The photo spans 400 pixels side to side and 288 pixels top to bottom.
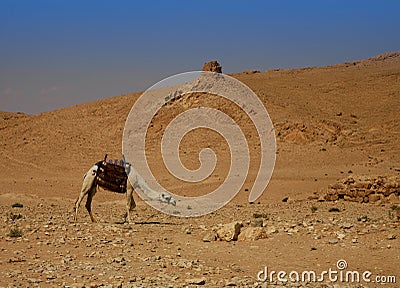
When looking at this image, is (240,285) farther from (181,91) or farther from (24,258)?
(181,91)

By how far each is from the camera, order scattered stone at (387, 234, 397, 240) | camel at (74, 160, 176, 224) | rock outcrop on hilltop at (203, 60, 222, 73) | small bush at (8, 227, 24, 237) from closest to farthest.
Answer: scattered stone at (387, 234, 397, 240) → small bush at (8, 227, 24, 237) → camel at (74, 160, 176, 224) → rock outcrop on hilltop at (203, 60, 222, 73)

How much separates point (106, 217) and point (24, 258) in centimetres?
668

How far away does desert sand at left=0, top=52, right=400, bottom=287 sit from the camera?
9.53m

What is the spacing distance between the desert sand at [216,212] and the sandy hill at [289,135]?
125 millimetres

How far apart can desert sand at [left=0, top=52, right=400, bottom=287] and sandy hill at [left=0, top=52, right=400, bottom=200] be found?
0.13 m

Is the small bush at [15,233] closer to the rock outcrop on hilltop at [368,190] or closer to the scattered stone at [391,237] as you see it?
the scattered stone at [391,237]

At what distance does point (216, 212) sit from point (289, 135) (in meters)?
24.2

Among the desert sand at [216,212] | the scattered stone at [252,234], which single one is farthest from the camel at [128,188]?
the scattered stone at [252,234]

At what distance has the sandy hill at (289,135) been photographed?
110 feet

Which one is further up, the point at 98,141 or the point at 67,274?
the point at 98,141

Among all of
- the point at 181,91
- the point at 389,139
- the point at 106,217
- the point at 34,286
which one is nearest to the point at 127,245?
the point at 34,286

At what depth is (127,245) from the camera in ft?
37.2

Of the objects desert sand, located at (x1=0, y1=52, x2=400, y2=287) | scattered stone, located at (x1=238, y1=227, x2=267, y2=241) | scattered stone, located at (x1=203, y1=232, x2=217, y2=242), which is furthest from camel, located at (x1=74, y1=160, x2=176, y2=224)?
scattered stone, located at (x1=238, y1=227, x2=267, y2=241)

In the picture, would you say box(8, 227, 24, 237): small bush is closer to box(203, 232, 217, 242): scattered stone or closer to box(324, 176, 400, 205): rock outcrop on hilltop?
box(203, 232, 217, 242): scattered stone
